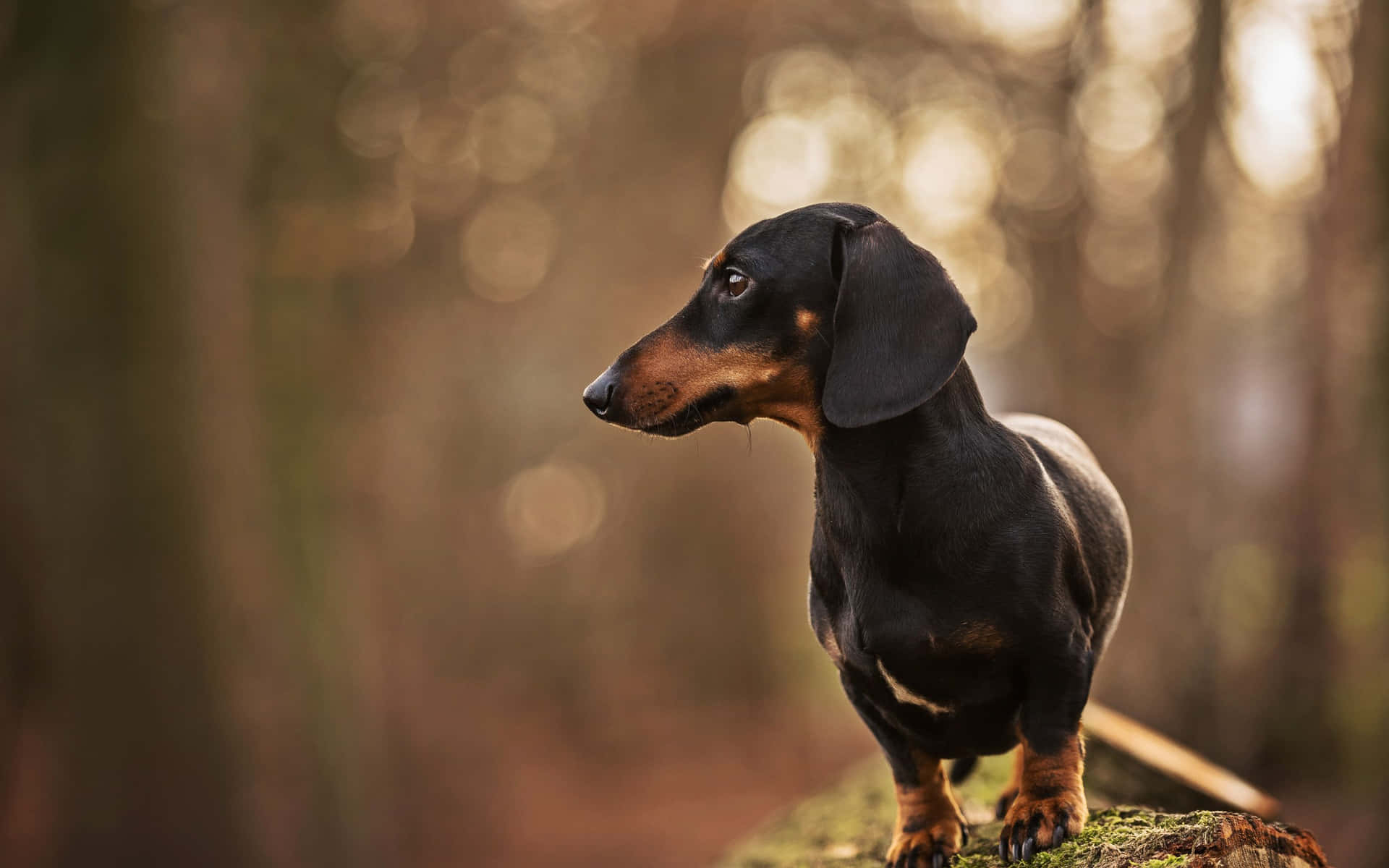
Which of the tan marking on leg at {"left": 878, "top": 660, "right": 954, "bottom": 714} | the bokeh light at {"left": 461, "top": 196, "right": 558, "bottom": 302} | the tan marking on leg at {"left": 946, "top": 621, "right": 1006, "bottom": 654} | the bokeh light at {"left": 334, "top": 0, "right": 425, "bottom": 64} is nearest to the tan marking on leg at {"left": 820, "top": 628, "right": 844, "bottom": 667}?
the tan marking on leg at {"left": 878, "top": 660, "right": 954, "bottom": 714}

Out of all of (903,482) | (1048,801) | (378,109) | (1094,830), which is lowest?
(1094,830)

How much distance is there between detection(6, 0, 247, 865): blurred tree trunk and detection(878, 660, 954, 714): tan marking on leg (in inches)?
287

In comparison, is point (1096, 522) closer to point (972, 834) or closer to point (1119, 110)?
point (972, 834)

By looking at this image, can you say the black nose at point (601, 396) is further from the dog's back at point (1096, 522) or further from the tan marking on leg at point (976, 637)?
the dog's back at point (1096, 522)

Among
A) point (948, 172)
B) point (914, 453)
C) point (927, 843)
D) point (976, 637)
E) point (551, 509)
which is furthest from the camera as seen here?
point (551, 509)

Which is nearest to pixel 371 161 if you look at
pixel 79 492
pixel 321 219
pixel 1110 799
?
pixel 321 219

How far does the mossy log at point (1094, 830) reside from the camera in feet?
10.4

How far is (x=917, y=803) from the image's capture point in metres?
3.79

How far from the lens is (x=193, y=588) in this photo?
355 inches

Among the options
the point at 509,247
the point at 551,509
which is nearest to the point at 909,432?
the point at 509,247

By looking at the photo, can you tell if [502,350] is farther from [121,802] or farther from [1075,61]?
[121,802]

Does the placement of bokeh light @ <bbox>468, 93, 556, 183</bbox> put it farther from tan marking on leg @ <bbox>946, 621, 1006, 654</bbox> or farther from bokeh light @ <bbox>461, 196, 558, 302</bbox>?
tan marking on leg @ <bbox>946, 621, 1006, 654</bbox>

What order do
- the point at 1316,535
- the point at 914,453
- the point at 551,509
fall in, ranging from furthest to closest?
1. the point at 551,509
2. the point at 1316,535
3. the point at 914,453

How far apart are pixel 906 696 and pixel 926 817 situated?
25.8 inches
